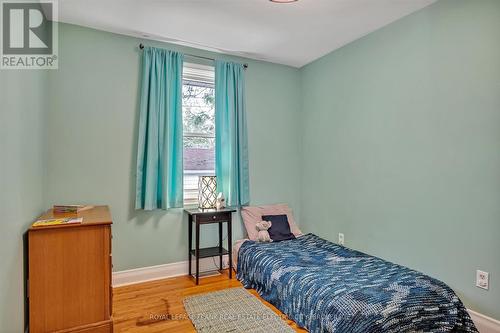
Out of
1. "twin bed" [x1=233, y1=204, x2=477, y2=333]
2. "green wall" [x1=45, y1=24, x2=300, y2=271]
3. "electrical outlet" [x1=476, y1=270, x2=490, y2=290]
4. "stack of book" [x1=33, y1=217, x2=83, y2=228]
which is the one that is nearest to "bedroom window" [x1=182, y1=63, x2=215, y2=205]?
"green wall" [x1=45, y1=24, x2=300, y2=271]

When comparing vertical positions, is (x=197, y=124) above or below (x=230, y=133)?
above

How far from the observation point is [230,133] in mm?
3486

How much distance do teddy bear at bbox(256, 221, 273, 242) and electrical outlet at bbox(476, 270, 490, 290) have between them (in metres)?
1.87

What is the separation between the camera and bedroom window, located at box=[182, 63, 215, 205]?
342 centimetres

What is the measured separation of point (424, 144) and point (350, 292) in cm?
142

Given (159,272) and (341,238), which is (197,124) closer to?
(159,272)

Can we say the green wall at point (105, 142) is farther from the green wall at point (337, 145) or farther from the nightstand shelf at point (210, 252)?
the nightstand shelf at point (210, 252)

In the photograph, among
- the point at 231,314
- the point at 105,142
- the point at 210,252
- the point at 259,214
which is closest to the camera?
the point at 231,314

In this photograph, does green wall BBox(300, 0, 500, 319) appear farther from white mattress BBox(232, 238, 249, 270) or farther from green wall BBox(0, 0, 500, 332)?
white mattress BBox(232, 238, 249, 270)

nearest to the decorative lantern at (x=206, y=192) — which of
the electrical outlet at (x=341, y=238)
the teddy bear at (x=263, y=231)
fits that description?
the teddy bear at (x=263, y=231)

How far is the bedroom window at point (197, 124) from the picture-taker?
3416mm

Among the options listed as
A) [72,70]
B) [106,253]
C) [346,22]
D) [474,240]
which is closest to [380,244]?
[474,240]

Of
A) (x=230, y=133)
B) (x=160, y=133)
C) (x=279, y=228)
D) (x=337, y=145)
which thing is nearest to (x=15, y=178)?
(x=160, y=133)

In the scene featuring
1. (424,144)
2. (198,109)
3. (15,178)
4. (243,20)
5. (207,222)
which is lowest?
(207,222)
